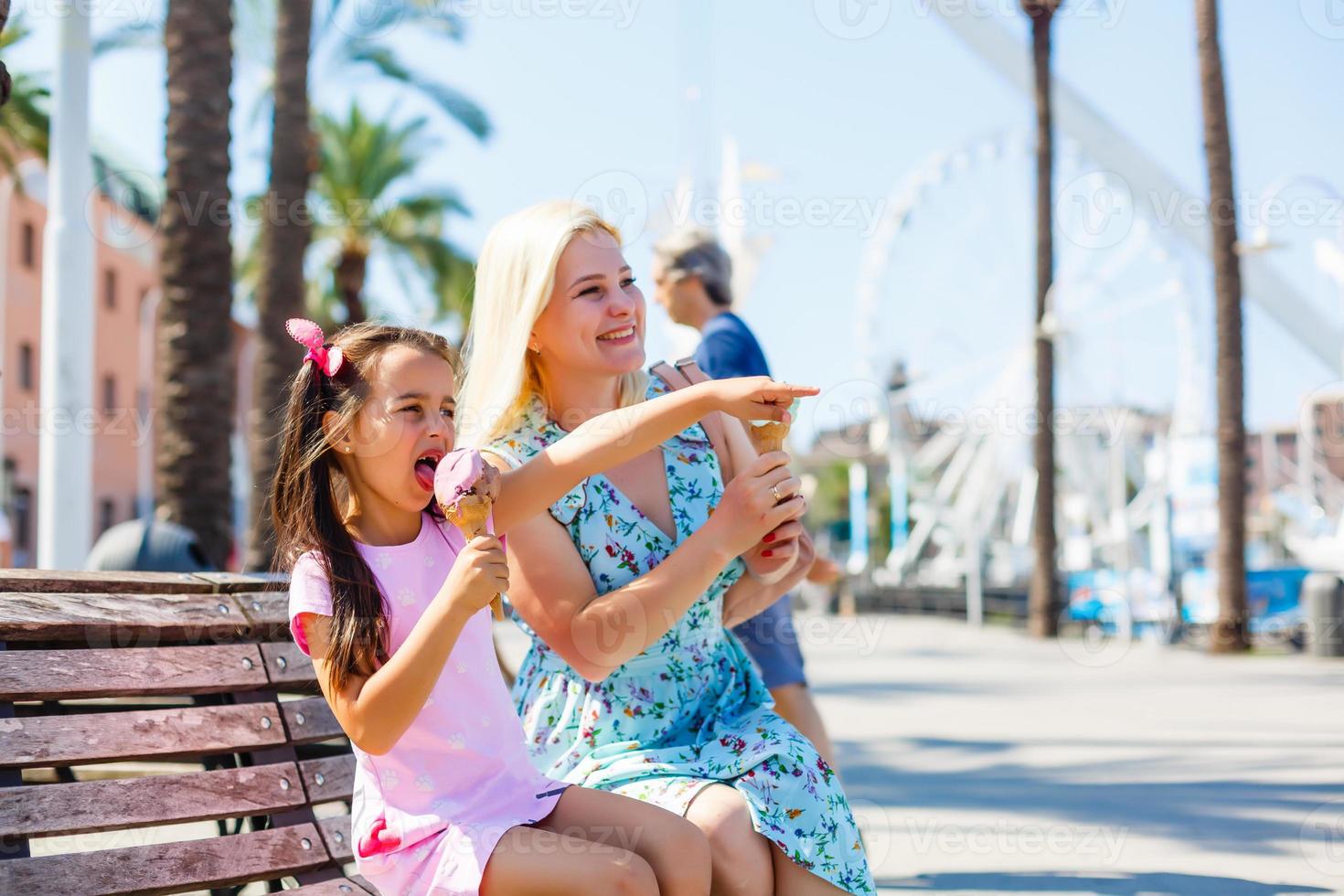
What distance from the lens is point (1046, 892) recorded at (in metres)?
3.69

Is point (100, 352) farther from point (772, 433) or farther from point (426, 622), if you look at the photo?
point (426, 622)

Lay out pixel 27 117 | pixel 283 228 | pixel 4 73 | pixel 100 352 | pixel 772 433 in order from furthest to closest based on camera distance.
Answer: pixel 100 352, pixel 27 117, pixel 283 228, pixel 4 73, pixel 772 433

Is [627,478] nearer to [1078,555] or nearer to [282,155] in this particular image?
[282,155]

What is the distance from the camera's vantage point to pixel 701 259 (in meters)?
4.33

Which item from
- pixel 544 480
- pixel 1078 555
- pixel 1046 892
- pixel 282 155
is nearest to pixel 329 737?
pixel 544 480

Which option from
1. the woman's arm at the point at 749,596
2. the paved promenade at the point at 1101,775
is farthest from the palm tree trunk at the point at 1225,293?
the woman's arm at the point at 749,596

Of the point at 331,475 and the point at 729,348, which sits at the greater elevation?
the point at 729,348

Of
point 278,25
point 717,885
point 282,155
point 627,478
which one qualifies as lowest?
point 717,885

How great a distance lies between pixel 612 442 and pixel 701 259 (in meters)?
2.23

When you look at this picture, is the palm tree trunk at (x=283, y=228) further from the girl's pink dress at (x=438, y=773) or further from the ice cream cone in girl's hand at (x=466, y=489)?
the ice cream cone in girl's hand at (x=466, y=489)

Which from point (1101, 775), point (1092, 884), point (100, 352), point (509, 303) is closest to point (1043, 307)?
point (1101, 775)

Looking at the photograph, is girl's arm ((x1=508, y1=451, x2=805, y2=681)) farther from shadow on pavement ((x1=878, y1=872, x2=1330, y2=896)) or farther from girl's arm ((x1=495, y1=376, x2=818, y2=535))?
shadow on pavement ((x1=878, y1=872, x2=1330, y2=896))

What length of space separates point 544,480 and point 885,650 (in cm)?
1405

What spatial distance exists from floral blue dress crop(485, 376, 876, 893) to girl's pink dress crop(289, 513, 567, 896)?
218mm
